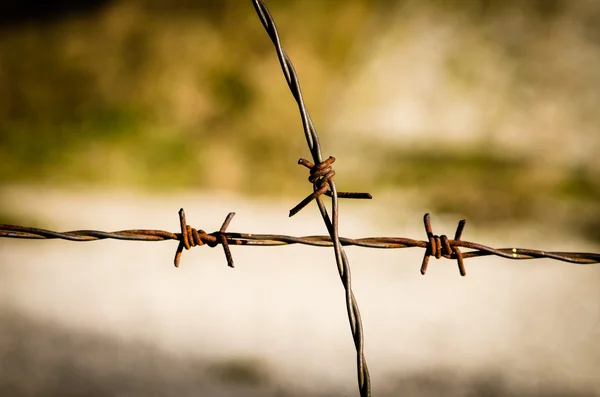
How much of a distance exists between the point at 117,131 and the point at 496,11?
288 centimetres

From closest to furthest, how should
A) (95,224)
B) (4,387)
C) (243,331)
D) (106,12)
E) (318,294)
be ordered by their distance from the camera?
1. (4,387)
2. (243,331)
3. (318,294)
4. (95,224)
5. (106,12)

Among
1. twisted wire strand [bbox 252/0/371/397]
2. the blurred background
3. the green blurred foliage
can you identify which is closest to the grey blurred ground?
the blurred background

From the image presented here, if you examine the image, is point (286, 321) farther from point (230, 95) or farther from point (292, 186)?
point (230, 95)

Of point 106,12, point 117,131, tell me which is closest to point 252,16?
point 106,12

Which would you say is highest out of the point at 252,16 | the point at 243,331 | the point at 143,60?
the point at 252,16

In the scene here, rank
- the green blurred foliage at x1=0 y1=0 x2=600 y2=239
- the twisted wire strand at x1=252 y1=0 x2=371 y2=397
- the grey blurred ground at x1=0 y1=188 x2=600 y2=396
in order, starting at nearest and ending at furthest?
the twisted wire strand at x1=252 y1=0 x2=371 y2=397, the grey blurred ground at x1=0 y1=188 x2=600 y2=396, the green blurred foliage at x1=0 y1=0 x2=600 y2=239

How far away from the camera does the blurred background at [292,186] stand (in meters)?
1.55

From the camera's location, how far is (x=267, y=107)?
Answer: 305 centimetres

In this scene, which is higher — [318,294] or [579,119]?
[579,119]

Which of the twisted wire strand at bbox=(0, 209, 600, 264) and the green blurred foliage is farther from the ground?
the green blurred foliage

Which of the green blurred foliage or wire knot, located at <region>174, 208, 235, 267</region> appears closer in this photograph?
wire knot, located at <region>174, 208, 235, 267</region>

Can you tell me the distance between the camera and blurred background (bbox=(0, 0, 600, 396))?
155 cm

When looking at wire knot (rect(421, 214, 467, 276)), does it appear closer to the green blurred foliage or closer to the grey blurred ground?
the grey blurred ground

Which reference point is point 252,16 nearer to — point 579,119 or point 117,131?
point 117,131
